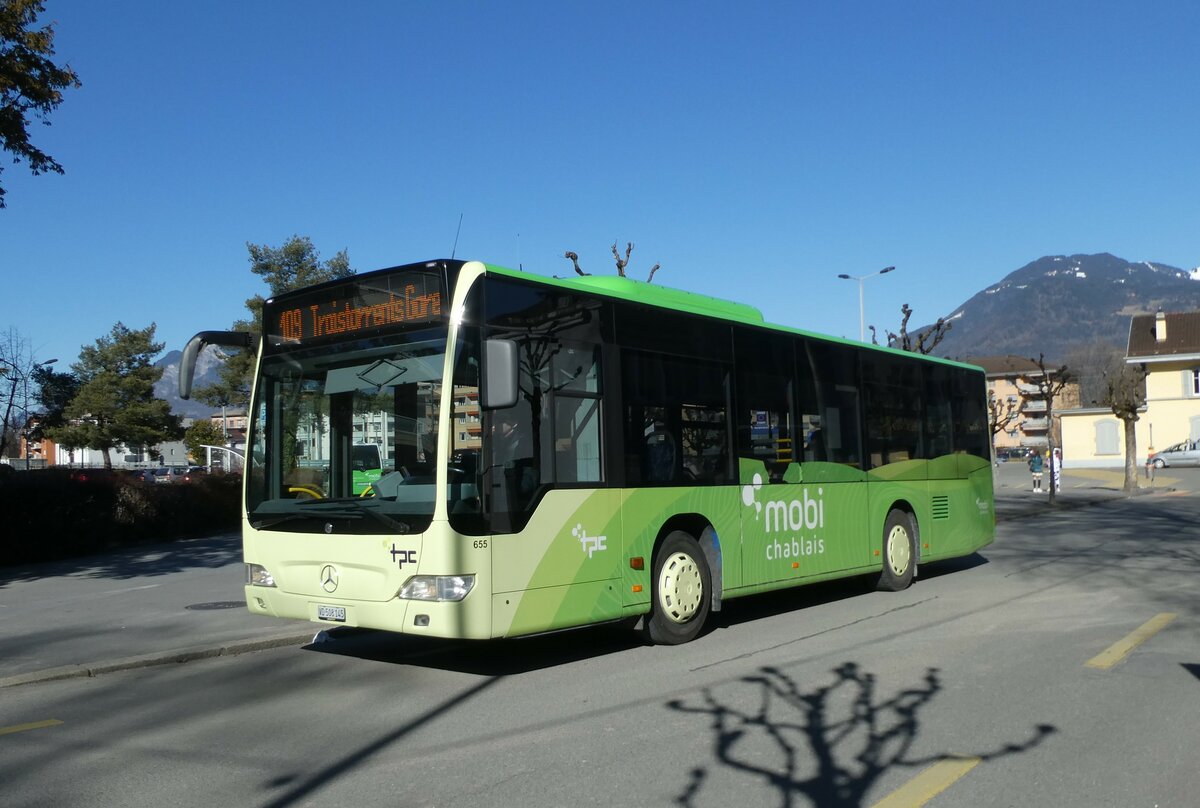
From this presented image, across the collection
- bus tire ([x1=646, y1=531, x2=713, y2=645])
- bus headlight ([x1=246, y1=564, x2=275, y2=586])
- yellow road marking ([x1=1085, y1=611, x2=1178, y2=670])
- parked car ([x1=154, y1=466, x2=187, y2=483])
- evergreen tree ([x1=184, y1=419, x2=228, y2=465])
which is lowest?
yellow road marking ([x1=1085, y1=611, x2=1178, y2=670])

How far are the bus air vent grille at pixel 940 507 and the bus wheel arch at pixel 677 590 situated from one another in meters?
5.51

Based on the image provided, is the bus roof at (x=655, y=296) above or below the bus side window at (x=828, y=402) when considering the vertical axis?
above

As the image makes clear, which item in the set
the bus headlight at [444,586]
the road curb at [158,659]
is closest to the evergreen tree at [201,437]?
the road curb at [158,659]

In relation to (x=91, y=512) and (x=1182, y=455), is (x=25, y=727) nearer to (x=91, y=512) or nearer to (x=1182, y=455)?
(x=91, y=512)

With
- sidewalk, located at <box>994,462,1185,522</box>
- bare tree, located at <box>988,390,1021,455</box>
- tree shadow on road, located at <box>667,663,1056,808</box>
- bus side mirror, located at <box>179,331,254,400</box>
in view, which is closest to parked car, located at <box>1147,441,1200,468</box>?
sidewalk, located at <box>994,462,1185,522</box>

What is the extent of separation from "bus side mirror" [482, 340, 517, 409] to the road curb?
4.04m

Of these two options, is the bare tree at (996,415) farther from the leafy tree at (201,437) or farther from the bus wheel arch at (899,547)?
the leafy tree at (201,437)

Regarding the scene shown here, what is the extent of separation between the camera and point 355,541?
25.6 ft

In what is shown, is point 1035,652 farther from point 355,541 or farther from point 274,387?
point 274,387

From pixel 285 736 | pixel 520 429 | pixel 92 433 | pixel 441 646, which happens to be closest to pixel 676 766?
pixel 285 736

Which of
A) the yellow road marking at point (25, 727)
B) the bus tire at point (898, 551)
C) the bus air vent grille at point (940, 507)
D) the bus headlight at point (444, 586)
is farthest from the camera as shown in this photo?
the bus air vent grille at point (940, 507)

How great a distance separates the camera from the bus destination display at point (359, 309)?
7820 mm

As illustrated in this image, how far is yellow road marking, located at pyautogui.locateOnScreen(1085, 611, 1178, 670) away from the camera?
8.13m

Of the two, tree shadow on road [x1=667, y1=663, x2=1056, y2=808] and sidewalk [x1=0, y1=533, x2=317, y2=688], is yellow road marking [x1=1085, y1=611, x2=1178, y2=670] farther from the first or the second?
sidewalk [x1=0, y1=533, x2=317, y2=688]
